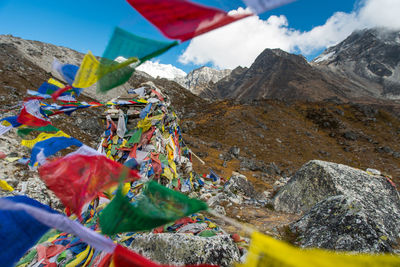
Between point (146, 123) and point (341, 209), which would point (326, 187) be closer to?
point (341, 209)

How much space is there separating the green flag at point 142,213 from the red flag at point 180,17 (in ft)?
3.49

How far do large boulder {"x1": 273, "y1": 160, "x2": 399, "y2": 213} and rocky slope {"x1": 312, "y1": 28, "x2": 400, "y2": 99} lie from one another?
74.3m

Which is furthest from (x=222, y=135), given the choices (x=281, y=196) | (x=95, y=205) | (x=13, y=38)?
(x=13, y=38)

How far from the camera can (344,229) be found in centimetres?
259

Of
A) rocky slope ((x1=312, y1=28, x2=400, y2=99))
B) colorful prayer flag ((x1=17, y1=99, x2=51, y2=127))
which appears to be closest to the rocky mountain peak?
rocky slope ((x1=312, y1=28, x2=400, y2=99))

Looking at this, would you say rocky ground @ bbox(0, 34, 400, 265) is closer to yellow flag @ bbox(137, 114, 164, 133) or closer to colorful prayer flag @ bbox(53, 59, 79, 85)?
colorful prayer flag @ bbox(53, 59, 79, 85)

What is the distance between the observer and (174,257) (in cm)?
220

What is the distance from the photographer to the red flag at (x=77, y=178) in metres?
1.56

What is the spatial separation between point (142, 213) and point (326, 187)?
5603 millimetres

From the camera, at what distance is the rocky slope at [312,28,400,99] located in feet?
223

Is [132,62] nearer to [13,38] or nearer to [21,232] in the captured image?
[21,232]

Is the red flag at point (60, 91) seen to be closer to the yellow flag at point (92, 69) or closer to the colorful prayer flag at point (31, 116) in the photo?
the colorful prayer flag at point (31, 116)

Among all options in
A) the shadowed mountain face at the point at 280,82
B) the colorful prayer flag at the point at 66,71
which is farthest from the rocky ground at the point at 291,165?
the shadowed mountain face at the point at 280,82

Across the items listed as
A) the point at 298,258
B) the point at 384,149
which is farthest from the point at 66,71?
the point at 384,149
